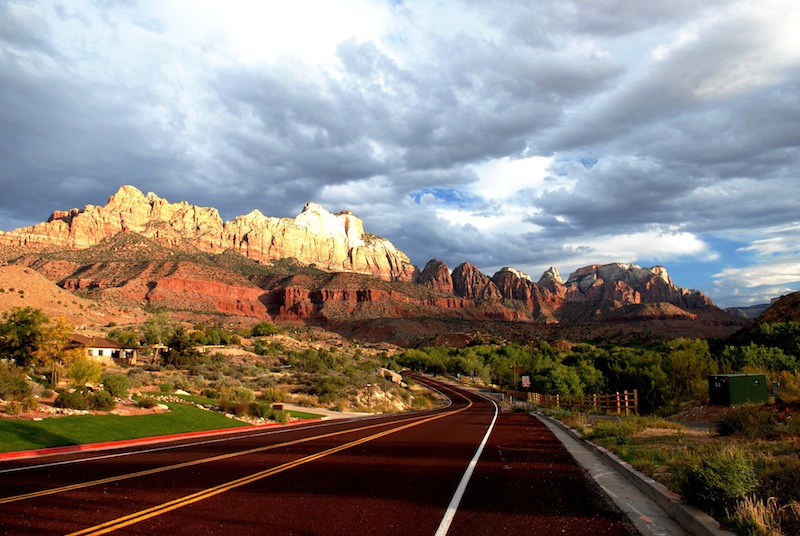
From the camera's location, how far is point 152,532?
6793mm

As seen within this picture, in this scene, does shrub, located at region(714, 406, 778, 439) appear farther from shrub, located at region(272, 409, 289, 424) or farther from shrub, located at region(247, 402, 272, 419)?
shrub, located at region(247, 402, 272, 419)

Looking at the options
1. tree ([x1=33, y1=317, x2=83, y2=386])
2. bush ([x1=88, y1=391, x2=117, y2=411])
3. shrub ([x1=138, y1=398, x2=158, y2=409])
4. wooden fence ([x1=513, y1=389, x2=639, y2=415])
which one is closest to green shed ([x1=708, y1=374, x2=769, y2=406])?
wooden fence ([x1=513, y1=389, x2=639, y2=415])

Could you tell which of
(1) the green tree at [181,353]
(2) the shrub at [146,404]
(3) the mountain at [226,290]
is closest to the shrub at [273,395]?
(2) the shrub at [146,404]

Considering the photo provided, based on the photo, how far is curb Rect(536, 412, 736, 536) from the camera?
21.5 feet

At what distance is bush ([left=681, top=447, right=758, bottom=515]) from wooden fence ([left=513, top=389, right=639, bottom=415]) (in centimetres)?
1941

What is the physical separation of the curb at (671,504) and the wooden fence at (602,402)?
15651 mm

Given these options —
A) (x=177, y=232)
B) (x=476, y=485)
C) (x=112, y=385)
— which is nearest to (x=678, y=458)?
→ (x=476, y=485)

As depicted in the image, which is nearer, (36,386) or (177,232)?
(36,386)

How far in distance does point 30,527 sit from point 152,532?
1.64 m

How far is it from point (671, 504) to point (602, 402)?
29891 millimetres

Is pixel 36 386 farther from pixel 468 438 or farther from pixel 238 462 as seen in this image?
pixel 468 438

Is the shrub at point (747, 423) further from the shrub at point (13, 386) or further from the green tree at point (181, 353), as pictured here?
the green tree at point (181, 353)

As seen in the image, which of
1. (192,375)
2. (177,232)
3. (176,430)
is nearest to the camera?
(176,430)

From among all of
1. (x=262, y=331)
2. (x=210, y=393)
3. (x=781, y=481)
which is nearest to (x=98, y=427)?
(x=210, y=393)
